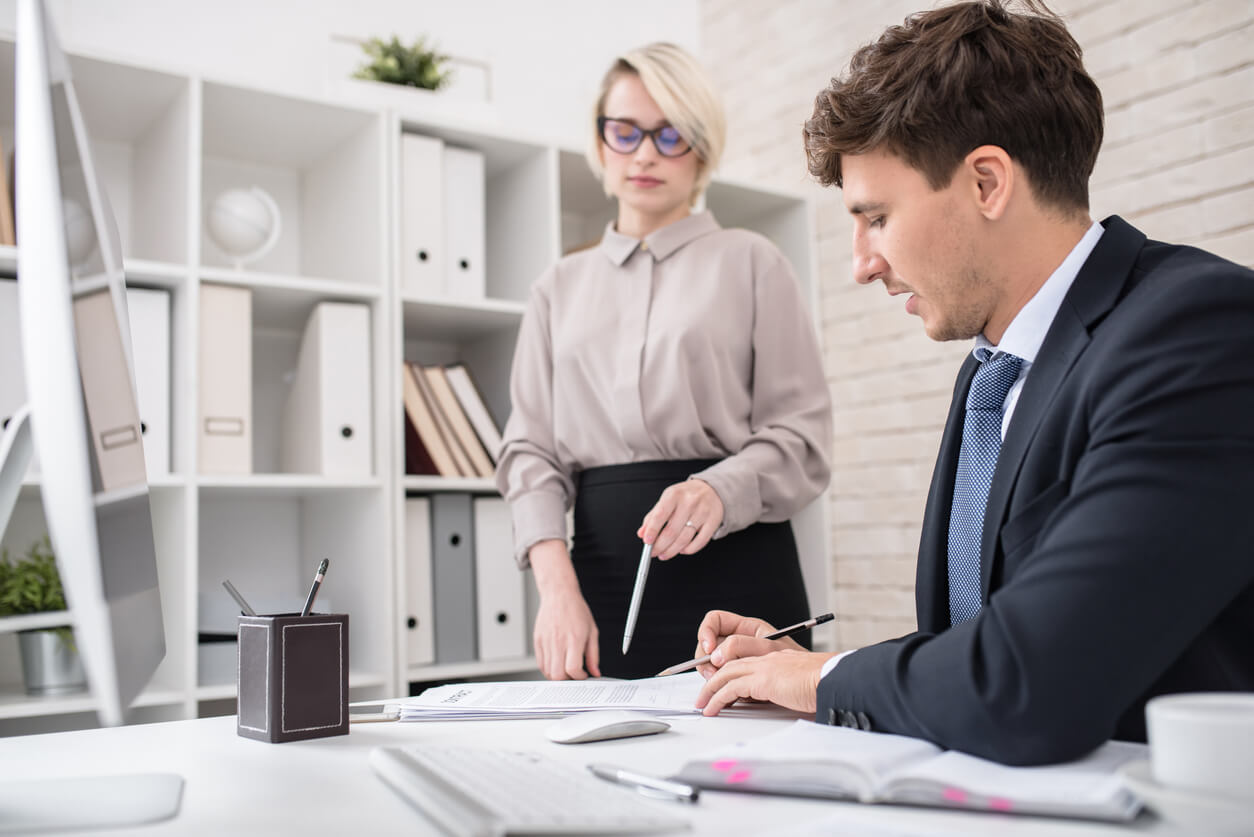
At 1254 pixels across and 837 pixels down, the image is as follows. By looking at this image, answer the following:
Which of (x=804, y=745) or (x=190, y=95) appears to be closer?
(x=804, y=745)

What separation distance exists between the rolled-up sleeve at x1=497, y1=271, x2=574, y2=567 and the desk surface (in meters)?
0.66

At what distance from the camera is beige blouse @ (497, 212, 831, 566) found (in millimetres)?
1735

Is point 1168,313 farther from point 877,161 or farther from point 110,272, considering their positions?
point 110,272

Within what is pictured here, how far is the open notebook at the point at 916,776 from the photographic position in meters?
0.64

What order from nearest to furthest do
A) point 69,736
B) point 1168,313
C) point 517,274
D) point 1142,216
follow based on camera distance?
point 1168,313 → point 69,736 → point 1142,216 → point 517,274

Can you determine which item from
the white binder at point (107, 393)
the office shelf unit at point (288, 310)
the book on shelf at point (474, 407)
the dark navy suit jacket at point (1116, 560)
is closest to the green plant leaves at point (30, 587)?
the office shelf unit at point (288, 310)

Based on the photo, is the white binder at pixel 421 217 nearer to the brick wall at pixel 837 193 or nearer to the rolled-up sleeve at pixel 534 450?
the rolled-up sleeve at pixel 534 450

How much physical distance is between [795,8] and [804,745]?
2.91 m

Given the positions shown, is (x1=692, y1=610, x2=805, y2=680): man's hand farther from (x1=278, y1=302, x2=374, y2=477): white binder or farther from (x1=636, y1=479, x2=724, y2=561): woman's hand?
(x1=278, y1=302, x2=374, y2=477): white binder

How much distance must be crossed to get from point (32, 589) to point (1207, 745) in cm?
199

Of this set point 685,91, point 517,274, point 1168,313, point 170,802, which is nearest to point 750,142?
point 517,274

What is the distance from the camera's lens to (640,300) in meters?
1.86

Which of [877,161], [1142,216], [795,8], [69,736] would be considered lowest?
A: [69,736]

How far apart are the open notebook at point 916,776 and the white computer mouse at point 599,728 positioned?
14 centimetres
